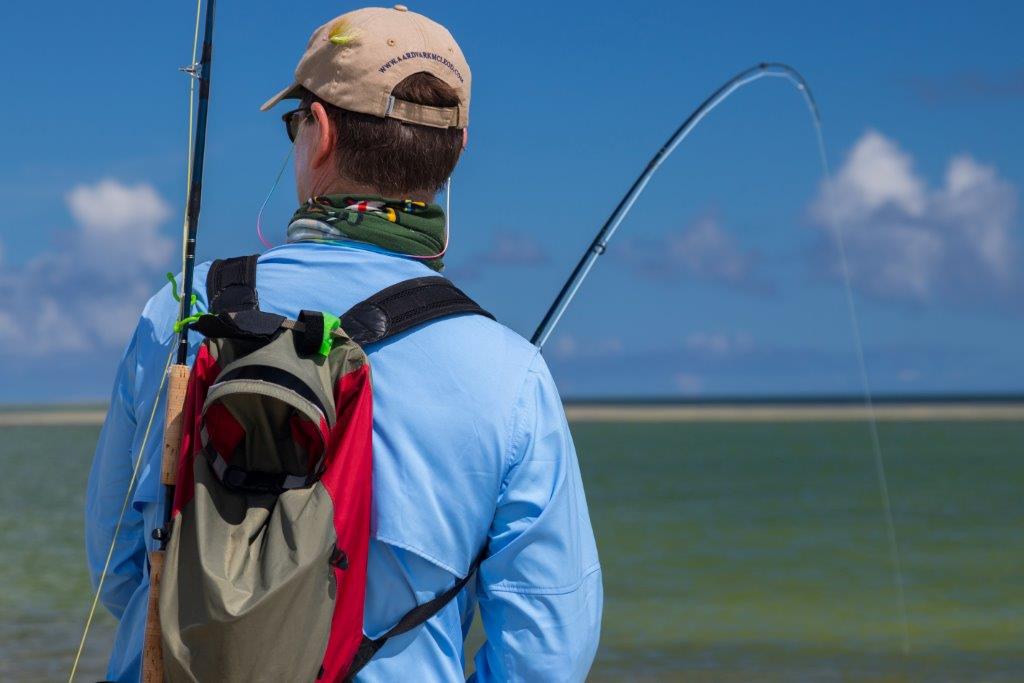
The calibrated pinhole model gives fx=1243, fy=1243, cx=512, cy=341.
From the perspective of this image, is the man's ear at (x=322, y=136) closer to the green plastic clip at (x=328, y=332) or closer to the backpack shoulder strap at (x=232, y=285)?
the backpack shoulder strap at (x=232, y=285)

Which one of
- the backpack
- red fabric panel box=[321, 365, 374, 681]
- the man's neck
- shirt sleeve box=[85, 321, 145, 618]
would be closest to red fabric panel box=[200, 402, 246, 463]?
the backpack

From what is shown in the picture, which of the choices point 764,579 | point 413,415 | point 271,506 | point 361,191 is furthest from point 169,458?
point 764,579

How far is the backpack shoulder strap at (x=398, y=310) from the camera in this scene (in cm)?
151

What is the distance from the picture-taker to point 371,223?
1.61m

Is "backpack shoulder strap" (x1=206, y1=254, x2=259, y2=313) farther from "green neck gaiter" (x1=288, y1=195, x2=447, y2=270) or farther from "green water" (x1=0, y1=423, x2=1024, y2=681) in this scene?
"green water" (x1=0, y1=423, x2=1024, y2=681)

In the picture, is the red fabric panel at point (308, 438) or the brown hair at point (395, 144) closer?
the red fabric panel at point (308, 438)

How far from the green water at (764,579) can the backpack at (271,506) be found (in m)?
6.72

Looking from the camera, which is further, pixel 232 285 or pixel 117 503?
pixel 117 503

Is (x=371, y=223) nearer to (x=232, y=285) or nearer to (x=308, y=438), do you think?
(x=232, y=285)

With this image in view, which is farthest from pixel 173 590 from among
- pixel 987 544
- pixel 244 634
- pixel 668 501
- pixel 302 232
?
pixel 668 501

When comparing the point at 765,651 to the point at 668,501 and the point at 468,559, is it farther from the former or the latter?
the point at 668,501

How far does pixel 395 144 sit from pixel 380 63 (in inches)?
4.1

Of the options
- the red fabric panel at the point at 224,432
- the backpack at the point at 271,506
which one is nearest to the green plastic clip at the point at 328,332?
the backpack at the point at 271,506

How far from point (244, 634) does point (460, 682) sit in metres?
0.34
